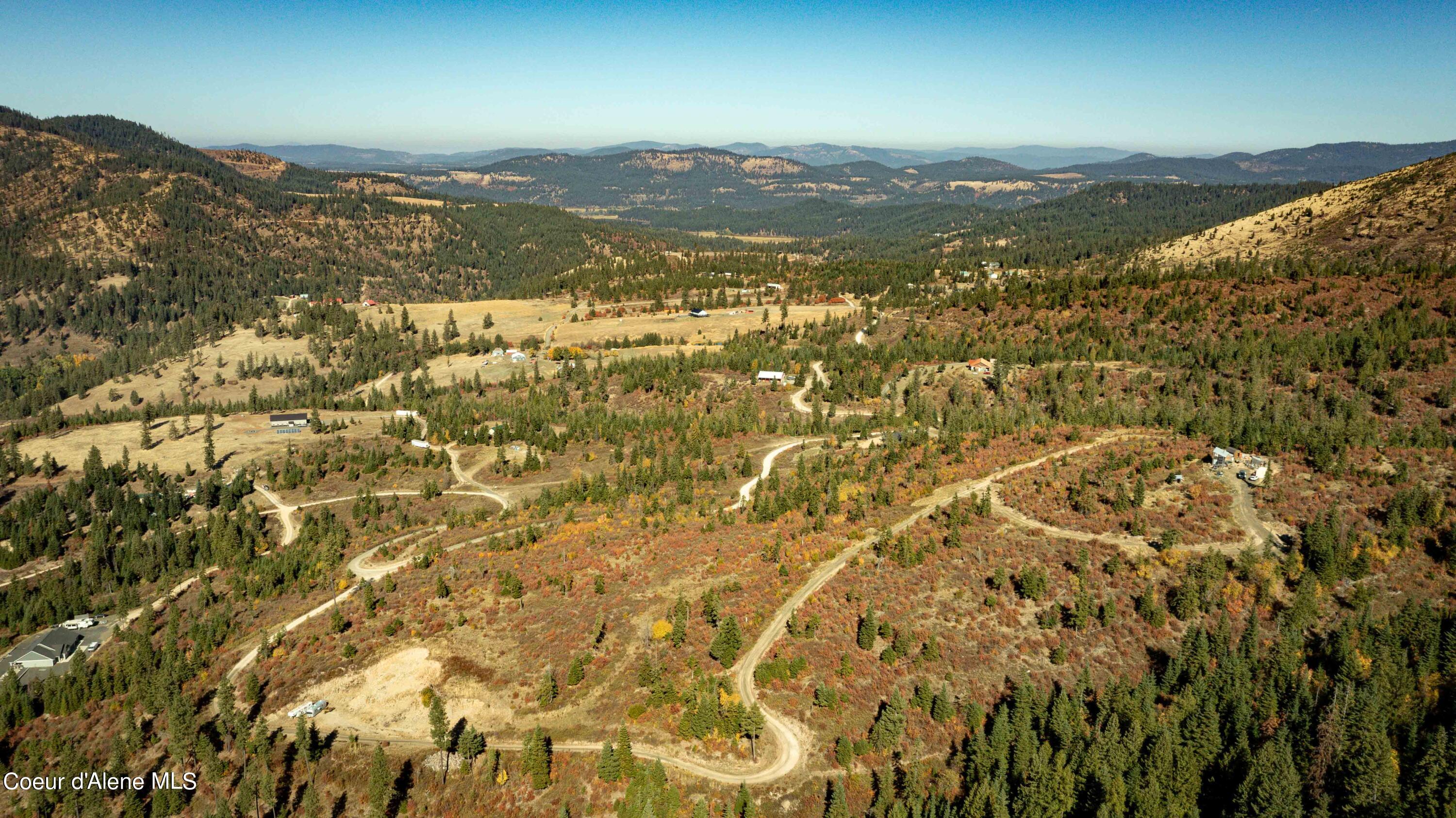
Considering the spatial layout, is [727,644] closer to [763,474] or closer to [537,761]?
[537,761]

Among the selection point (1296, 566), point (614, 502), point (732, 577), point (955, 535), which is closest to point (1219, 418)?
point (1296, 566)

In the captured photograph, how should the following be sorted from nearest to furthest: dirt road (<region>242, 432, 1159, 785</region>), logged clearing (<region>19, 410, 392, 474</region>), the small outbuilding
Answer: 1. dirt road (<region>242, 432, 1159, 785</region>)
2. logged clearing (<region>19, 410, 392, 474</region>)
3. the small outbuilding

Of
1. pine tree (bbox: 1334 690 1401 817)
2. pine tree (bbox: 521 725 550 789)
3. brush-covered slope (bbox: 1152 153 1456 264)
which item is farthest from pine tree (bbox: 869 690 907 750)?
brush-covered slope (bbox: 1152 153 1456 264)

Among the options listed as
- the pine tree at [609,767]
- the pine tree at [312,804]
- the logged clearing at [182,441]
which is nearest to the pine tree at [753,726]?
the pine tree at [609,767]

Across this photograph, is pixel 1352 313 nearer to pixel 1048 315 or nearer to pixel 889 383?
pixel 1048 315

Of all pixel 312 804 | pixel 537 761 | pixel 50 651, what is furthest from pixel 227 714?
pixel 50 651

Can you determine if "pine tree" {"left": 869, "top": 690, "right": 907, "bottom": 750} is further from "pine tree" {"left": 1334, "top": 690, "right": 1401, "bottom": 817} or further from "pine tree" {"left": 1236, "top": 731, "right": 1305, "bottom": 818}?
"pine tree" {"left": 1334, "top": 690, "right": 1401, "bottom": 817}

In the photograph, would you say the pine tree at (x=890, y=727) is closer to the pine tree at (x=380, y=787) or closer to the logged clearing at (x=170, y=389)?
the pine tree at (x=380, y=787)
